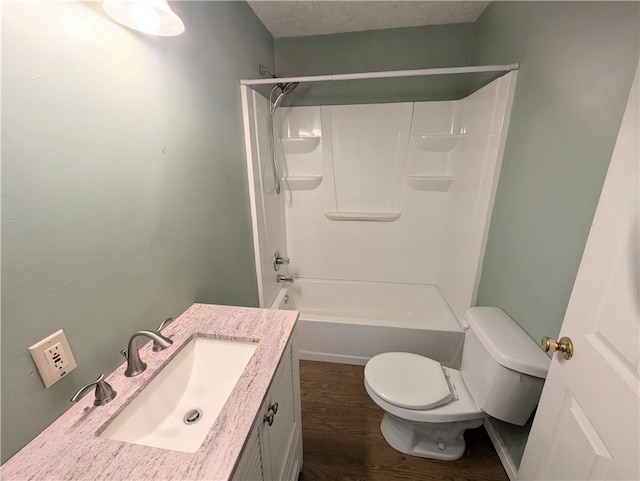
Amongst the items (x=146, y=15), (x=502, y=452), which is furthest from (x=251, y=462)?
(x=502, y=452)

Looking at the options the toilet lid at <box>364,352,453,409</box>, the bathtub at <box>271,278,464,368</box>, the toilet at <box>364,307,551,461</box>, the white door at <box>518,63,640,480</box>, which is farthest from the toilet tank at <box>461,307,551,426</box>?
the bathtub at <box>271,278,464,368</box>

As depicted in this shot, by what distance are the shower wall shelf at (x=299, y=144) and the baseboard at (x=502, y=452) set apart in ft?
7.40

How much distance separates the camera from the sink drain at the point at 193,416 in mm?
866

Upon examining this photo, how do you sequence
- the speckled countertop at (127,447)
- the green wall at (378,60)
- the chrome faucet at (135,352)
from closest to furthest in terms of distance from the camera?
1. the speckled countertop at (127,447)
2. the chrome faucet at (135,352)
3. the green wall at (378,60)

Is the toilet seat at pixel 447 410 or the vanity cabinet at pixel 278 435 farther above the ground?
the vanity cabinet at pixel 278 435

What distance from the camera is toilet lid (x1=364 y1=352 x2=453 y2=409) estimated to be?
130 centimetres

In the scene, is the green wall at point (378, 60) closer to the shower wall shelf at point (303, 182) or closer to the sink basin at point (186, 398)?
the shower wall shelf at point (303, 182)

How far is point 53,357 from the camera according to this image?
2.17 feet

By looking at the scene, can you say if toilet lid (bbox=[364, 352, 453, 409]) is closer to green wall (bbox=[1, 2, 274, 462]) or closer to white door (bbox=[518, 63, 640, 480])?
white door (bbox=[518, 63, 640, 480])

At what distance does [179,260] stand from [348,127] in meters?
1.73

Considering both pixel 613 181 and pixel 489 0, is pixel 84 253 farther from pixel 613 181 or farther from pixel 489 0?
pixel 489 0

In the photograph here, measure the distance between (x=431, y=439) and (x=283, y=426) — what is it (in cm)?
93

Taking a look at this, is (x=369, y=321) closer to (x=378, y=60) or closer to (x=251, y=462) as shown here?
(x=251, y=462)

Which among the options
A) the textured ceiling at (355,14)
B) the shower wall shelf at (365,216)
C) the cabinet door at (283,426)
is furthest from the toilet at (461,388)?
the textured ceiling at (355,14)
